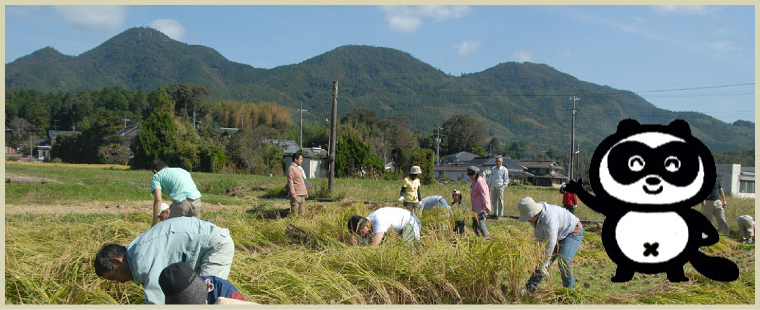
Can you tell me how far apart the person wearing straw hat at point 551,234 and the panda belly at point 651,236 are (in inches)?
20.6

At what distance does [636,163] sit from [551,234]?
109cm

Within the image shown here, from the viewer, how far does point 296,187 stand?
33.6 feet

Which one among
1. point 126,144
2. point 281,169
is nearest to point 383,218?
point 281,169

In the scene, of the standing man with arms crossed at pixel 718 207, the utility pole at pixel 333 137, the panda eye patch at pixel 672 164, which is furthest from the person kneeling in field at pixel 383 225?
the utility pole at pixel 333 137

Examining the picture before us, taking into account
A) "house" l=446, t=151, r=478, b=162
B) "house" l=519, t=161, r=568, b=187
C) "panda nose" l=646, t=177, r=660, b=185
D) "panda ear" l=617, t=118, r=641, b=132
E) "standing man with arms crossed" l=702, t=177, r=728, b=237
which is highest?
"panda ear" l=617, t=118, r=641, b=132

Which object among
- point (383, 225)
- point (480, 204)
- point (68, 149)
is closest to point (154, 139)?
point (68, 149)

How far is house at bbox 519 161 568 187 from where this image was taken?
64062mm

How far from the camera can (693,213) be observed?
4.95 metres

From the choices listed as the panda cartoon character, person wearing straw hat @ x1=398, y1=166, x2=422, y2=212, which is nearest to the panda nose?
the panda cartoon character

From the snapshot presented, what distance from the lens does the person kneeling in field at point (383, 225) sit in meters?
6.07

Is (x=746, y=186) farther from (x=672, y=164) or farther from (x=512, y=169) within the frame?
(x=672, y=164)

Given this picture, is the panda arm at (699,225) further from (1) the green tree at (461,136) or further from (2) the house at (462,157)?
(1) the green tree at (461,136)

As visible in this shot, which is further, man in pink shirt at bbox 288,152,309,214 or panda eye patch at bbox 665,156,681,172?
man in pink shirt at bbox 288,152,309,214

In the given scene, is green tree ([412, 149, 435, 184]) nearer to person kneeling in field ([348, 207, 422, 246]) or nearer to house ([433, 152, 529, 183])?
house ([433, 152, 529, 183])
